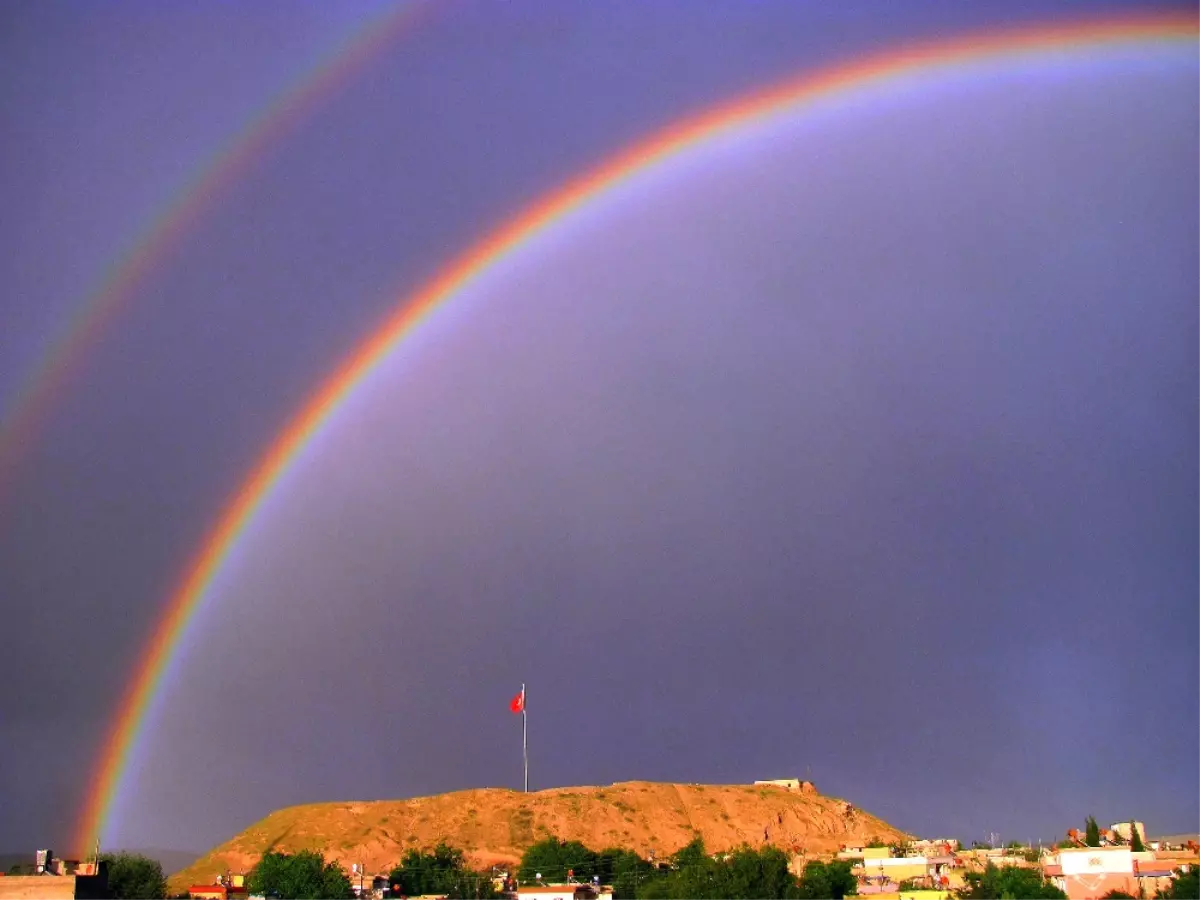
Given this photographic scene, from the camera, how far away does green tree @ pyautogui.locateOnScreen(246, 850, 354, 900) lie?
78.2 metres

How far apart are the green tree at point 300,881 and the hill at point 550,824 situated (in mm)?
32124

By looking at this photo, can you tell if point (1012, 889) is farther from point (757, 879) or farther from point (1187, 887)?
point (757, 879)

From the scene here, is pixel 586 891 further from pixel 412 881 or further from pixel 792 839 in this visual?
pixel 792 839

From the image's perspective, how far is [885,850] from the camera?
98.7 m

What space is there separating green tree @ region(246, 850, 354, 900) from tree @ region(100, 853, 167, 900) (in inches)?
215

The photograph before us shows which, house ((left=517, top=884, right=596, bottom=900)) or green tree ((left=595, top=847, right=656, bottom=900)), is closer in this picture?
house ((left=517, top=884, right=596, bottom=900))

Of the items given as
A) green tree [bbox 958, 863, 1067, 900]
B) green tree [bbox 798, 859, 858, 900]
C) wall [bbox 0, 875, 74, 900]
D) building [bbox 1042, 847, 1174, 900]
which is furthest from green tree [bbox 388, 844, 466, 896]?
building [bbox 1042, 847, 1174, 900]

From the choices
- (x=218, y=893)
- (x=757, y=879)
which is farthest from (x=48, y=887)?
(x=757, y=879)

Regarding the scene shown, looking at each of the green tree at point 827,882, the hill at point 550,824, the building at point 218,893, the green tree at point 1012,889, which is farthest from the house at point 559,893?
the hill at point 550,824

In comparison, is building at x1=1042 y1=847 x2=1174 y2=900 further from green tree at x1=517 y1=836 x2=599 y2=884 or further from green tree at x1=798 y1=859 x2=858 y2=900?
green tree at x1=517 y1=836 x2=599 y2=884

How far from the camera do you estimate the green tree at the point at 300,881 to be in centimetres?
7825

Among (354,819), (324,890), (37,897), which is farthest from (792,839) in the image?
(37,897)

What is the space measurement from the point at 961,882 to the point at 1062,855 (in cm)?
1067

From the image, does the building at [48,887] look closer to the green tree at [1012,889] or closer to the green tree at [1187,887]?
the green tree at [1012,889]
